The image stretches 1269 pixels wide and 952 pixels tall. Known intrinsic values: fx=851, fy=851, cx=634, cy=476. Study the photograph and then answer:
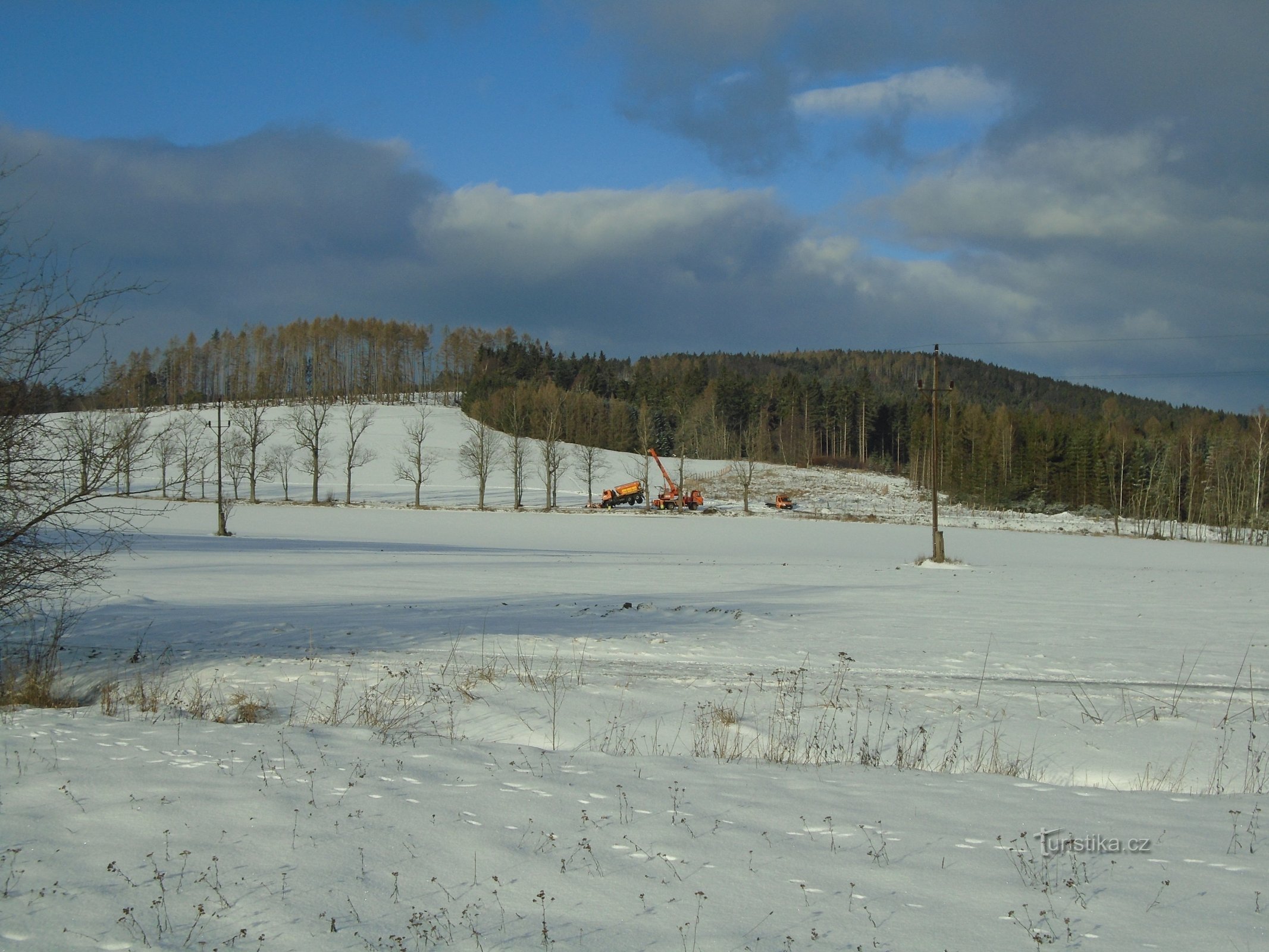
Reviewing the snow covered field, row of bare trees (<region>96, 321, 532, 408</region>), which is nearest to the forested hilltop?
row of bare trees (<region>96, 321, 532, 408</region>)

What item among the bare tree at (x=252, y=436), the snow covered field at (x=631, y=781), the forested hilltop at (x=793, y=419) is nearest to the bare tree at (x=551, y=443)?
the forested hilltop at (x=793, y=419)

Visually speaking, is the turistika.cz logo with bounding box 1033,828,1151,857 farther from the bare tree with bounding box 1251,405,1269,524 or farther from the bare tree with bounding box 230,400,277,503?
the bare tree with bounding box 1251,405,1269,524

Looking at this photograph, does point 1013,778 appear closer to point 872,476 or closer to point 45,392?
point 45,392

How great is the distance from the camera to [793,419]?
474ft

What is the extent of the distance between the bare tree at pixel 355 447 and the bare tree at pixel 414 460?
3541 millimetres

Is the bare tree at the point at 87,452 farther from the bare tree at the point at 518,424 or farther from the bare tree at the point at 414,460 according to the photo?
the bare tree at the point at 518,424

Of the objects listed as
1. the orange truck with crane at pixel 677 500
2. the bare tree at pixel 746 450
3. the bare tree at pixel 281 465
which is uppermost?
the bare tree at pixel 746 450

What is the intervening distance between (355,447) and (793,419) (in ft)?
248

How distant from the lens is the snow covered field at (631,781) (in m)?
4.80

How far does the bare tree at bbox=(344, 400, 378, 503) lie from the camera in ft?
278

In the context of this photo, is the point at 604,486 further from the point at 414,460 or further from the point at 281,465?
the point at 281,465

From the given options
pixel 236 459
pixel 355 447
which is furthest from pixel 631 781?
pixel 236 459

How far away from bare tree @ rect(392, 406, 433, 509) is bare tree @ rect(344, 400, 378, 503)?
354 centimetres

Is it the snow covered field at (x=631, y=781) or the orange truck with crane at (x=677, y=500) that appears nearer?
the snow covered field at (x=631, y=781)
